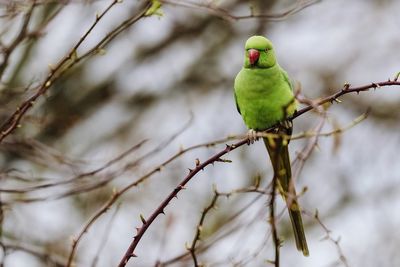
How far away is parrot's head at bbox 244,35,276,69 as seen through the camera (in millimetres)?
3131

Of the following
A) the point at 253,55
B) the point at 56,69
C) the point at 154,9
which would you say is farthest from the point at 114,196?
the point at 253,55

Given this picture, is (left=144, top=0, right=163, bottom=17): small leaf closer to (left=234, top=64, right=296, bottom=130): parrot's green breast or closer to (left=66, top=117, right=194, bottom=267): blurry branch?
(left=66, top=117, right=194, bottom=267): blurry branch

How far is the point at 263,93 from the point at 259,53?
0.21m

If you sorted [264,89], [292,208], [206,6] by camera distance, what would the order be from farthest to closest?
1. [264,89]
2. [206,6]
3. [292,208]

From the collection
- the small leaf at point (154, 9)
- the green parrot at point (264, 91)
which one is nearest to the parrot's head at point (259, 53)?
the green parrot at point (264, 91)

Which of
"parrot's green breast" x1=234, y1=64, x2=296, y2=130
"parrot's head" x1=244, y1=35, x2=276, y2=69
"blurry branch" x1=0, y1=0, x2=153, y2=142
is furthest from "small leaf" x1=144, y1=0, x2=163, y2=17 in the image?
"parrot's green breast" x1=234, y1=64, x2=296, y2=130

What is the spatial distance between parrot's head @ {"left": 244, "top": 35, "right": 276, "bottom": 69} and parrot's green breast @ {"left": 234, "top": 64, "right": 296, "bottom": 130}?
0.03 metres

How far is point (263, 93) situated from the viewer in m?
3.32

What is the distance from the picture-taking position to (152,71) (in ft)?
28.5

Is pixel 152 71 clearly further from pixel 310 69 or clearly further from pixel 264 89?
pixel 264 89

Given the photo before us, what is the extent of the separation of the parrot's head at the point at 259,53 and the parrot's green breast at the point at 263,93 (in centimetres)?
3

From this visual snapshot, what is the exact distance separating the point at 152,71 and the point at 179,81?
39 centimetres

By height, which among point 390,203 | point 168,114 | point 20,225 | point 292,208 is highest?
point 168,114

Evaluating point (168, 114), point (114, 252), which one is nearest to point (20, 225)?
point (114, 252)
